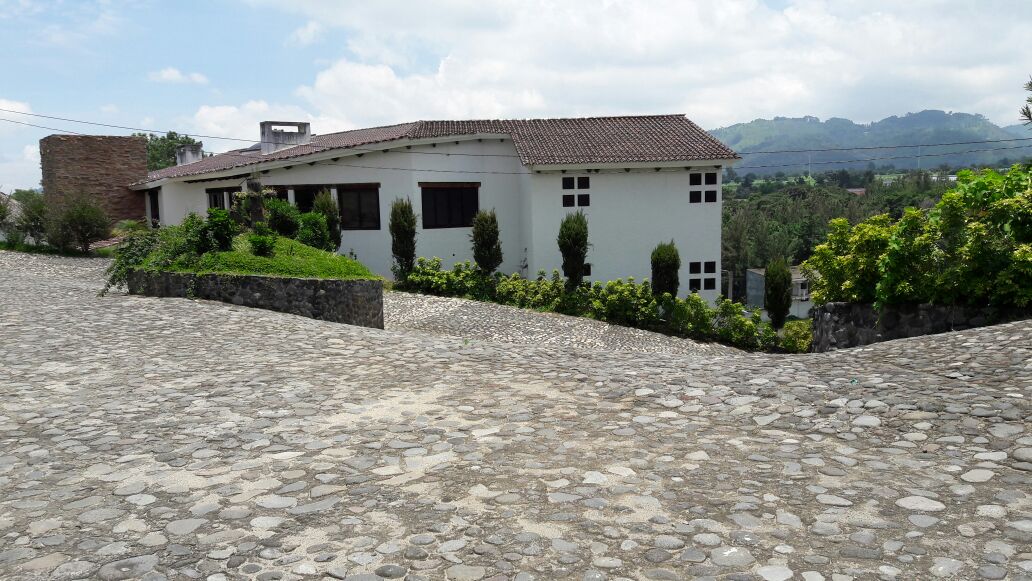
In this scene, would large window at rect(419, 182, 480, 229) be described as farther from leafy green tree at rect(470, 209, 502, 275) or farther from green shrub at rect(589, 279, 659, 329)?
green shrub at rect(589, 279, 659, 329)

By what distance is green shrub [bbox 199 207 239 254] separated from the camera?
15945mm

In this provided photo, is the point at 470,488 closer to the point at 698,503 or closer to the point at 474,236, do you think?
the point at 698,503

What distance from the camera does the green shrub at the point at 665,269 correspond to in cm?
2391

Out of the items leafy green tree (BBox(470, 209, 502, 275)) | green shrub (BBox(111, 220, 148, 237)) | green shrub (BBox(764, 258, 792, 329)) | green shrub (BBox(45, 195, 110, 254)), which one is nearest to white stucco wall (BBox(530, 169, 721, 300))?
leafy green tree (BBox(470, 209, 502, 275))

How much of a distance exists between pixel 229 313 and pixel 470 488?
30.9 ft

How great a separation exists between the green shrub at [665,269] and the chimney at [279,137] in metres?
15.8

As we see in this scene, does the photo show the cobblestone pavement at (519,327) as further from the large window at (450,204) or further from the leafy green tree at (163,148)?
the leafy green tree at (163,148)

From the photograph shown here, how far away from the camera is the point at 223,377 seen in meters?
8.64

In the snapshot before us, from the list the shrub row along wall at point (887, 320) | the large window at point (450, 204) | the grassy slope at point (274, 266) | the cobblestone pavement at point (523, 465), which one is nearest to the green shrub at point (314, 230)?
the large window at point (450, 204)

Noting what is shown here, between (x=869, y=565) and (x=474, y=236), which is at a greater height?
(x=474, y=236)

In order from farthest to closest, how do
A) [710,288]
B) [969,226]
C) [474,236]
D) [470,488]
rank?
[710,288]
[474,236]
[969,226]
[470,488]

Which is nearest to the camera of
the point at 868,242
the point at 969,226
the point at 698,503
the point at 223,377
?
the point at 698,503

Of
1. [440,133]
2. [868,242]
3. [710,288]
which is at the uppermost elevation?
[440,133]

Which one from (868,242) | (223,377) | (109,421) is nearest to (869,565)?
(109,421)
